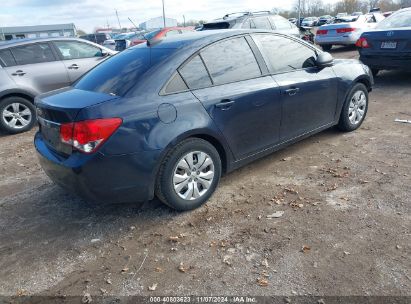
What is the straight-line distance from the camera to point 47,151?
11.1 ft

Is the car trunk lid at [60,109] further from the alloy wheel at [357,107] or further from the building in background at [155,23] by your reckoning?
the building in background at [155,23]

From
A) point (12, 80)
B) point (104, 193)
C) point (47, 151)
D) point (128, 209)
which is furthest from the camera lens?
point (12, 80)

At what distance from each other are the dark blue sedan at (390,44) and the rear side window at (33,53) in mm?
6771

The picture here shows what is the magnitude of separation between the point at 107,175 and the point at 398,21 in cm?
793

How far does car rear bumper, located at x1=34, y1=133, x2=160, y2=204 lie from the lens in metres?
2.98

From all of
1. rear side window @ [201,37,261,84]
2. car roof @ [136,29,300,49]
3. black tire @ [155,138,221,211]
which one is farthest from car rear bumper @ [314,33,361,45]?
black tire @ [155,138,221,211]

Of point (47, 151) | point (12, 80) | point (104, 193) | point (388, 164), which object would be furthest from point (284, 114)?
point (12, 80)

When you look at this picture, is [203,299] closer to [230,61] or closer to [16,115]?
[230,61]

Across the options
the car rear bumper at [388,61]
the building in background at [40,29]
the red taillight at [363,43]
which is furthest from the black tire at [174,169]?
the building in background at [40,29]

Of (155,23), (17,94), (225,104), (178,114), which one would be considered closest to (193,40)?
(225,104)

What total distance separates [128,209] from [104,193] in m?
0.66

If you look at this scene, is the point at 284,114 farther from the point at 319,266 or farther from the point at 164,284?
the point at 164,284

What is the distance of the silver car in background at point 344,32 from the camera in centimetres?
1396

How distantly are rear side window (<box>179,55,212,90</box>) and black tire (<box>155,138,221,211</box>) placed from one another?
53 centimetres
